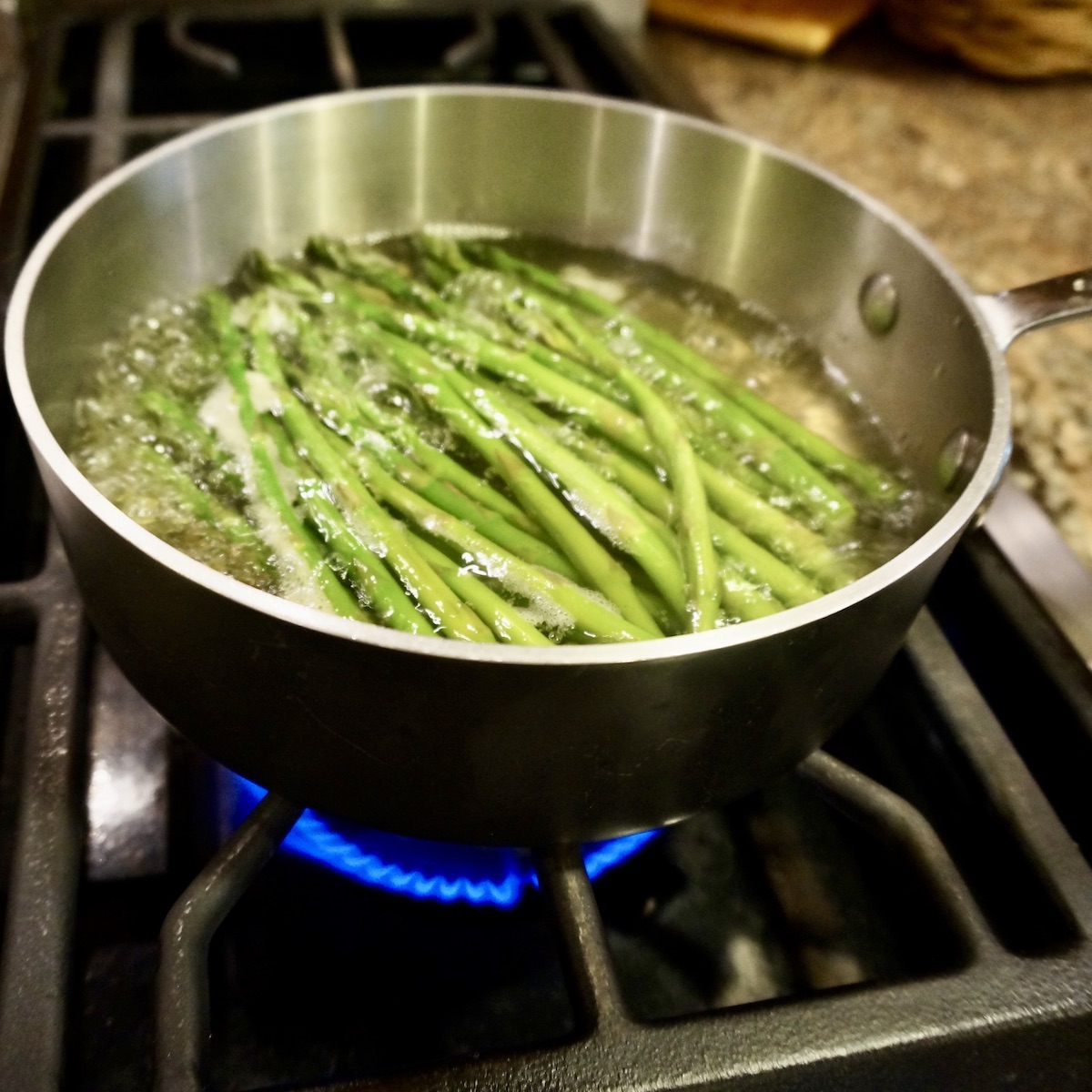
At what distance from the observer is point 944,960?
481 millimetres

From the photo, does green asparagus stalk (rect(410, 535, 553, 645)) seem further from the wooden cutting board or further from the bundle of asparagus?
the wooden cutting board

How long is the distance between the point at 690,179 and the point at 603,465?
0.35 meters

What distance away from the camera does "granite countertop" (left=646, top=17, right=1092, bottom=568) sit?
0.83m

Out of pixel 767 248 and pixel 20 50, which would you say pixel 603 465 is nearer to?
pixel 767 248

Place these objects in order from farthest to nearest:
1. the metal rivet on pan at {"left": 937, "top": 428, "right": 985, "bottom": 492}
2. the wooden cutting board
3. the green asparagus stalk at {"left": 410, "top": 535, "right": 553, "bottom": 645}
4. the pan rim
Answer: the wooden cutting board < the metal rivet on pan at {"left": 937, "top": 428, "right": 985, "bottom": 492} < the green asparagus stalk at {"left": 410, "top": 535, "right": 553, "bottom": 645} < the pan rim

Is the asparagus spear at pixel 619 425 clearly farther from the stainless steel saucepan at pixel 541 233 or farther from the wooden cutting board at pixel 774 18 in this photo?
the wooden cutting board at pixel 774 18

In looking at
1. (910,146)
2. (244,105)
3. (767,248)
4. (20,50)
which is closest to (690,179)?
(767,248)

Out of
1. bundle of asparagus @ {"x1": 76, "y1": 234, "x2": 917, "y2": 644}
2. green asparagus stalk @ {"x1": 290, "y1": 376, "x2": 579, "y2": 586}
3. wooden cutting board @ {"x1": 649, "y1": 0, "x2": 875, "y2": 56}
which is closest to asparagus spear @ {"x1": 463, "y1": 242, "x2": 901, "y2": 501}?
bundle of asparagus @ {"x1": 76, "y1": 234, "x2": 917, "y2": 644}

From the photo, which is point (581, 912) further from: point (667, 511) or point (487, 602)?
point (667, 511)

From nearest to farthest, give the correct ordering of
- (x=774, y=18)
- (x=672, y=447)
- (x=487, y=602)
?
1. (x=487, y=602)
2. (x=672, y=447)
3. (x=774, y=18)

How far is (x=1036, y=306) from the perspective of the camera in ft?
2.01

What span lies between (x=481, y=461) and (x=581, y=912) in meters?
0.34

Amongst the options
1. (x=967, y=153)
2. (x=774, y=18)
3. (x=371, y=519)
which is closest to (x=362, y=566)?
(x=371, y=519)

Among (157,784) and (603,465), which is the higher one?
(603,465)
